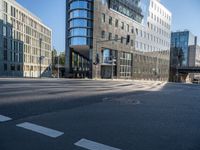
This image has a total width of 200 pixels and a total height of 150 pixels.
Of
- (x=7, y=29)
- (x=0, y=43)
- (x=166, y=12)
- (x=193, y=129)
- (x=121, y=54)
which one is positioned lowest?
(x=193, y=129)

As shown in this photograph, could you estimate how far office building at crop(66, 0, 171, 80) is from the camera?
39.4 metres

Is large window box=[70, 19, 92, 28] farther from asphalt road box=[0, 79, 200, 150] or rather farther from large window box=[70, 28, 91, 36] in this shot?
asphalt road box=[0, 79, 200, 150]

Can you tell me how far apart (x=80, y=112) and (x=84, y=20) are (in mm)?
34945

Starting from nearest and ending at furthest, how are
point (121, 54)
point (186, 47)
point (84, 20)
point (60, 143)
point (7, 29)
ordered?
1. point (60, 143)
2. point (84, 20)
3. point (121, 54)
4. point (7, 29)
5. point (186, 47)

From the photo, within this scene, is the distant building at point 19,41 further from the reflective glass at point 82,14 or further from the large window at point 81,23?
the reflective glass at point 82,14

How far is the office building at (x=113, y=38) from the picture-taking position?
39406 mm

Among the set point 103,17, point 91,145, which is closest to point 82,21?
point 103,17

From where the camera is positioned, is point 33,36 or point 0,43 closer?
point 0,43

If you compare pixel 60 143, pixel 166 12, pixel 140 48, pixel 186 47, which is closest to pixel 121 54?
pixel 140 48

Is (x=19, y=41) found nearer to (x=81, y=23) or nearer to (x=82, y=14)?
(x=81, y=23)

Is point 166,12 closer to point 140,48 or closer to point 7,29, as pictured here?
point 140,48

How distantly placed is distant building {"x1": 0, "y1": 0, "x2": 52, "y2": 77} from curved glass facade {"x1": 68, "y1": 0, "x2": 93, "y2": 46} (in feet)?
97.6

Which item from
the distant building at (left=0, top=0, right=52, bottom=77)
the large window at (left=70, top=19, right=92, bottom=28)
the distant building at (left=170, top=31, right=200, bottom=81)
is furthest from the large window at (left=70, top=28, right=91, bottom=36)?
the distant building at (left=170, top=31, right=200, bottom=81)

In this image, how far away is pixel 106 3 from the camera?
41.7 metres
